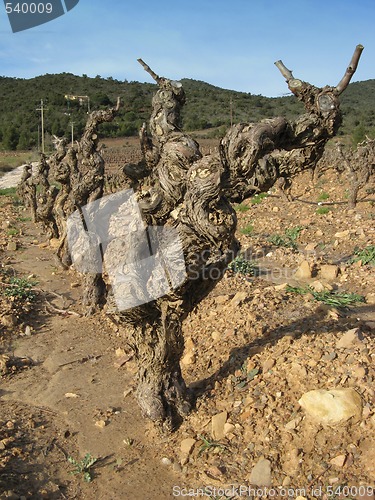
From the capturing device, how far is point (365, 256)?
8.42m

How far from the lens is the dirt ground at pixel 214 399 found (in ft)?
12.2

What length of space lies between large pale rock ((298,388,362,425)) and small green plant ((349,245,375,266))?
4.62 meters

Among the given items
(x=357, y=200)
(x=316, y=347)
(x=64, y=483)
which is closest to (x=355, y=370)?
(x=316, y=347)

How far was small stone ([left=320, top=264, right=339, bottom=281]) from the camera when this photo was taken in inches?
305

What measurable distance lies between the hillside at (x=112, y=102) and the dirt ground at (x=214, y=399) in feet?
112

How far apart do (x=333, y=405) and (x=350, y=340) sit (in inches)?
33.1

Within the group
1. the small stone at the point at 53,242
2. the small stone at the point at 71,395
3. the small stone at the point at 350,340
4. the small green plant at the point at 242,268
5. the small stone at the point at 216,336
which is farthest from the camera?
the small stone at the point at 53,242

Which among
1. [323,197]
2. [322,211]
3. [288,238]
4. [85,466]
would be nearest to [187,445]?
[85,466]

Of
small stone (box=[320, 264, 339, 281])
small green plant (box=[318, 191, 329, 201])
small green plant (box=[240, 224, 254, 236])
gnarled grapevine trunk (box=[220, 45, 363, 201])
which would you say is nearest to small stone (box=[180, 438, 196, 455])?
gnarled grapevine trunk (box=[220, 45, 363, 201])

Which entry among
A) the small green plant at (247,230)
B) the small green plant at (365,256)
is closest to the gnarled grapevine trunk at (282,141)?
the small green plant at (365,256)

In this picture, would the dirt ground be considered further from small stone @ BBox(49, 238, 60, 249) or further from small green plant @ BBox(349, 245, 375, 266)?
small stone @ BBox(49, 238, 60, 249)

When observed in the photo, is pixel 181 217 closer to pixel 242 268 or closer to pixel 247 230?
pixel 242 268

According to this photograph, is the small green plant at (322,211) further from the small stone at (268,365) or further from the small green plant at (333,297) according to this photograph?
the small stone at (268,365)

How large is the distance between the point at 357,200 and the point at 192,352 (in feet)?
32.5
